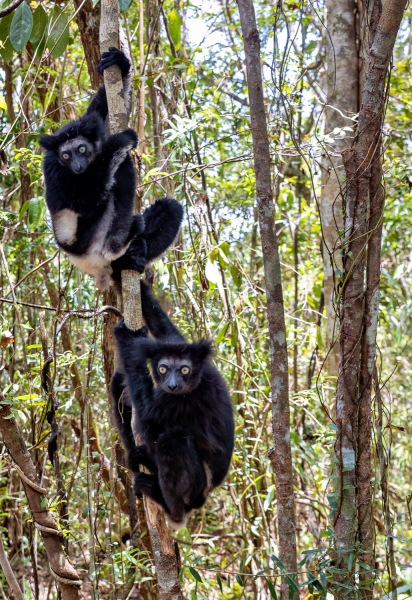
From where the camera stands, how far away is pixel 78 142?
4.13 m

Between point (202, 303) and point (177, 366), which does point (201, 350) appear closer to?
point (177, 366)

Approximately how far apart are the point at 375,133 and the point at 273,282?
926 millimetres

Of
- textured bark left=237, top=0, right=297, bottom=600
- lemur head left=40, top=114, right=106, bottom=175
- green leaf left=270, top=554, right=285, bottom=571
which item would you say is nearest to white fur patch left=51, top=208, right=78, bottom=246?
lemur head left=40, top=114, right=106, bottom=175

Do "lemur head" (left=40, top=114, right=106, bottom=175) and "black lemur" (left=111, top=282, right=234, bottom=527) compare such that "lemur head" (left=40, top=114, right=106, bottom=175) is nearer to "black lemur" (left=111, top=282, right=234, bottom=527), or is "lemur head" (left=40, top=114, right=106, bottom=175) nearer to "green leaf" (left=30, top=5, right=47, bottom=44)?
"green leaf" (left=30, top=5, right=47, bottom=44)

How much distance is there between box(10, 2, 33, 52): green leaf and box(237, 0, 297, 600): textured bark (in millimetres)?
1077

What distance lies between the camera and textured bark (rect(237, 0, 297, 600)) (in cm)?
333

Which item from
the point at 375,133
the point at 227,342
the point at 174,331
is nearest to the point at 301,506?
the point at 227,342

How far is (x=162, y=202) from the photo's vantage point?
445cm

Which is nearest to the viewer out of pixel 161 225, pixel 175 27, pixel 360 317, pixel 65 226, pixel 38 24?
pixel 360 317

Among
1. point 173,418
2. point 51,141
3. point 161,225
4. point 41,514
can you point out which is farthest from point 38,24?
point 41,514

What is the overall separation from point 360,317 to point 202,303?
207 cm

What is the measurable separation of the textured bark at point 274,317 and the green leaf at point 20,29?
108 centimetres

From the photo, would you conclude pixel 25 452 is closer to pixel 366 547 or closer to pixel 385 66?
pixel 366 547

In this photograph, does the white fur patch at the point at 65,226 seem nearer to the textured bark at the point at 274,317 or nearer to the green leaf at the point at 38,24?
the green leaf at the point at 38,24
